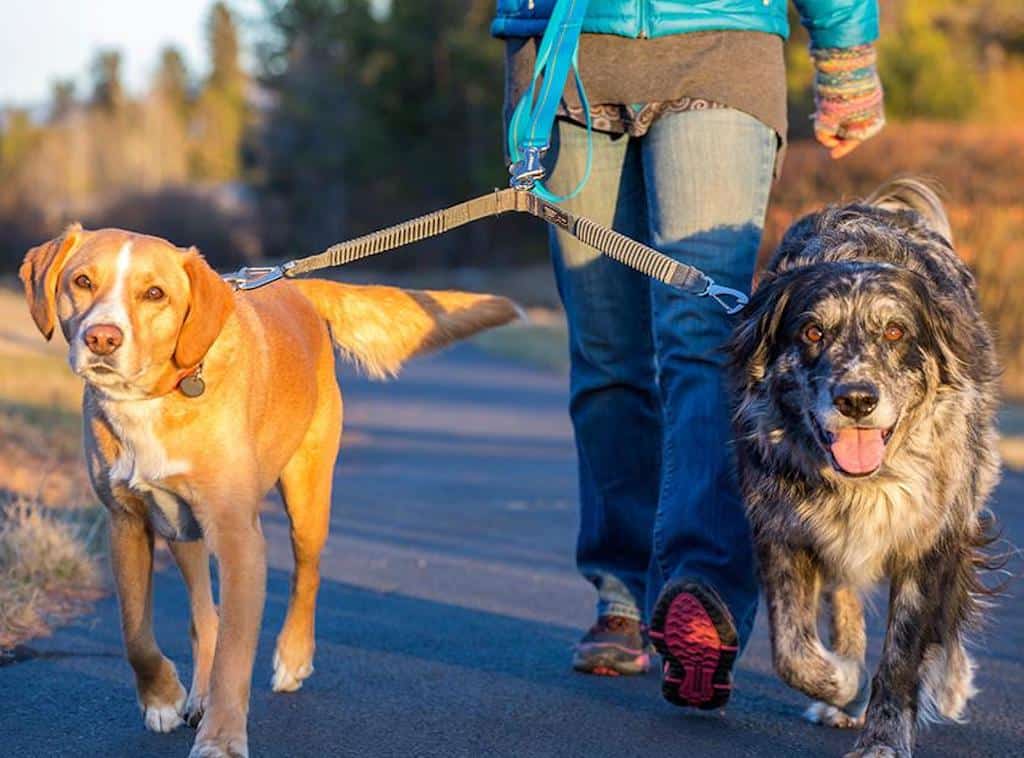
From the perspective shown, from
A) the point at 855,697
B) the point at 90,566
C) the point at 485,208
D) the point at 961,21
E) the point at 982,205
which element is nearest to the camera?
the point at 855,697

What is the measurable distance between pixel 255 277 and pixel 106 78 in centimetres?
10476

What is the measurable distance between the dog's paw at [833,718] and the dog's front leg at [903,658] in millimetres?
339

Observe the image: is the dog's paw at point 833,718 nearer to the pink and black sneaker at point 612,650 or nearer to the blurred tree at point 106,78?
the pink and black sneaker at point 612,650

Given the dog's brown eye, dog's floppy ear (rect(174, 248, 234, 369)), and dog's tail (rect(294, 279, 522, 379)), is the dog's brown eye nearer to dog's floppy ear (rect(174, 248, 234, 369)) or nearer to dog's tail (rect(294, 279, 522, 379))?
dog's tail (rect(294, 279, 522, 379))

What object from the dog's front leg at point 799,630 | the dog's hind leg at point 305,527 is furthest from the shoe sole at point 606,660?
the dog's hind leg at point 305,527

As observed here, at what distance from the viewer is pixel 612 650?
14.8 feet

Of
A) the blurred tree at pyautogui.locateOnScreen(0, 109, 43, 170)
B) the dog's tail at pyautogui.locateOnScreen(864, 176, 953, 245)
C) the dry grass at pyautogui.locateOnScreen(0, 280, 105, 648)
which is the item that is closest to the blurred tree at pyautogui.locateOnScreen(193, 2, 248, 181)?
the blurred tree at pyautogui.locateOnScreen(0, 109, 43, 170)

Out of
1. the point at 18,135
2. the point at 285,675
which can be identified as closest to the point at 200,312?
the point at 285,675

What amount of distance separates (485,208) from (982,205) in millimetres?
11763

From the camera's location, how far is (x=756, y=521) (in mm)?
4043

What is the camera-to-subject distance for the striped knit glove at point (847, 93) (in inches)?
183

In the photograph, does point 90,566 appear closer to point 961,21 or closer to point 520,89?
point 520,89

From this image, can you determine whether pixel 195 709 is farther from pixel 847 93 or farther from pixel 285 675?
pixel 847 93

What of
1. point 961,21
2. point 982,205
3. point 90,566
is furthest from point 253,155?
point 90,566
